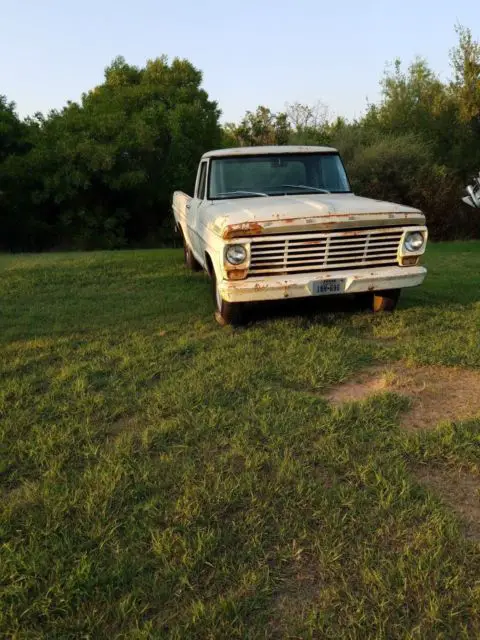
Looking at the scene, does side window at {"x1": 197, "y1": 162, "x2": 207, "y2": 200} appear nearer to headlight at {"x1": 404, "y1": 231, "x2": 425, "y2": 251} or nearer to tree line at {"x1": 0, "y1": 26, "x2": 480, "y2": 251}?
headlight at {"x1": 404, "y1": 231, "x2": 425, "y2": 251}

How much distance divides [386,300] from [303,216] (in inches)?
59.4

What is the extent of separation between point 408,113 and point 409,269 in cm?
2440

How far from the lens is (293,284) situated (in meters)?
5.09

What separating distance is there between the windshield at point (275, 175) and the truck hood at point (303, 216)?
2.55 feet

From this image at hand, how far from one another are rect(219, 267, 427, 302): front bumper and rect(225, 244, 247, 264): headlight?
196mm

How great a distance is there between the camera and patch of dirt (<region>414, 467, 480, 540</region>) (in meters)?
2.38

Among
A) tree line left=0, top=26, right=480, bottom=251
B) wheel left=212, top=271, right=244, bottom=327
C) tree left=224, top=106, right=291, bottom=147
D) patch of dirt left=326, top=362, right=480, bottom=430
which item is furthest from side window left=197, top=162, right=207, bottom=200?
tree left=224, top=106, right=291, bottom=147

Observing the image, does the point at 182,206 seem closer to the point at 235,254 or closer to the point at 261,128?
the point at 235,254

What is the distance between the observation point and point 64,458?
293 centimetres

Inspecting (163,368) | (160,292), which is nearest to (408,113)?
(160,292)

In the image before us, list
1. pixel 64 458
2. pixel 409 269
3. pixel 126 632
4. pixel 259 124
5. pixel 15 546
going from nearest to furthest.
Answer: pixel 126 632 < pixel 15 546 < pixel 64 458 < pixel 409 269 < pixel 259 124

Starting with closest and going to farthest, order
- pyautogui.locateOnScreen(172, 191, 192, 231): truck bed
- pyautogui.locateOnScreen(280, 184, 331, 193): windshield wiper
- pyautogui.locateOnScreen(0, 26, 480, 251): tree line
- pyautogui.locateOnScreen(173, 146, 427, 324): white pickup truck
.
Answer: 1. pyautogui.locateOnScreen(173, 146, 427, 324): white pickup truck
2. pyautogui.locateOnScreen(280, 184, 331, 193): windshield wiper
3. pyautogui.locateOnScreen(172, 191, 192, 231): truck bed
4. pyautogui.locateOnScreen(0, 26, 480, 251): tree line

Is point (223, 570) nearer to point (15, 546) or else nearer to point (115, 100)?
point (15, 546)

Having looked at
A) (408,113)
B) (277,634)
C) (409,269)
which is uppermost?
(408,113)
